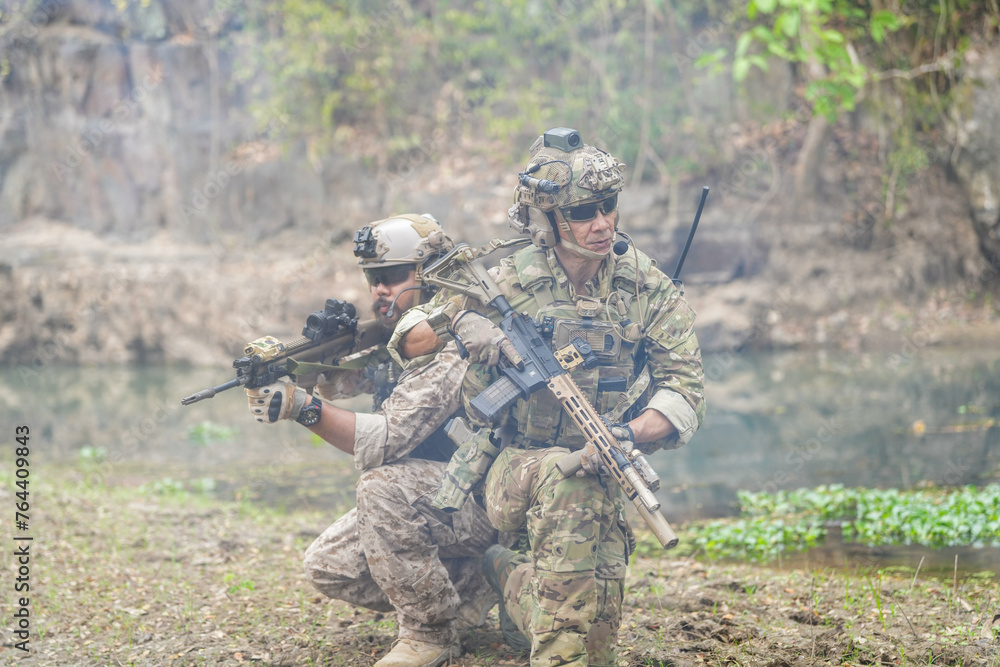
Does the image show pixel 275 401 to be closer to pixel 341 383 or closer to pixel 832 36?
pixel 341 383

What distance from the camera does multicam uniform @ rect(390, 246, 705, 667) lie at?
10.7 feet

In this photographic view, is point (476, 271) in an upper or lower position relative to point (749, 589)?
upper

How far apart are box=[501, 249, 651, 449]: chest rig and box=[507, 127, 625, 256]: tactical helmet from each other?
16cm

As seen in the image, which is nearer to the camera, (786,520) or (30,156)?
(786,520)

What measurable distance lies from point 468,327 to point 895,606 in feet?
7.72

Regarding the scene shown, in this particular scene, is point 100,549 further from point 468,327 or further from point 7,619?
point 468,327

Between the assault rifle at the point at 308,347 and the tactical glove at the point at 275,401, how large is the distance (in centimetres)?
5

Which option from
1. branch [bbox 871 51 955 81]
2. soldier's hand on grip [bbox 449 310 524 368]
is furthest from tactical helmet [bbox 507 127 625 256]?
branch [bbox 871 51 955 81]

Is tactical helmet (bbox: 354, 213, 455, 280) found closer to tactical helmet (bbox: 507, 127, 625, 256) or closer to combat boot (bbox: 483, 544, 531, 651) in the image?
tactical helmet (bbox: 507, 127, 625, 256)

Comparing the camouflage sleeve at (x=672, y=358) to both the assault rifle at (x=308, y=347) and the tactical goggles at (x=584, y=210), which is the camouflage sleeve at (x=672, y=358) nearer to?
the tactical goggles at (x=584, y=210)

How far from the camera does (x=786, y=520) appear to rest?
5.61 meters

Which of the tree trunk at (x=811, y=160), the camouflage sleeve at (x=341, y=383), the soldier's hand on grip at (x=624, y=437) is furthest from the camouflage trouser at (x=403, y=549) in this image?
the tree trunk at (x=811, y=160)

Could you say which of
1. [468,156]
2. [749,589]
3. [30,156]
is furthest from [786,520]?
[30,156]

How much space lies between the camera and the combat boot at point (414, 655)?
3.56 metres
